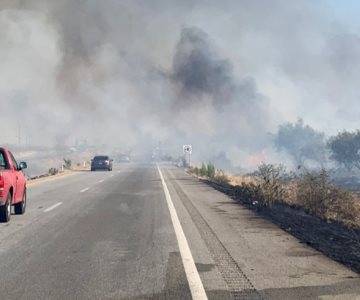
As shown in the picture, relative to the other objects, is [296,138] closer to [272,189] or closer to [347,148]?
[347,148]

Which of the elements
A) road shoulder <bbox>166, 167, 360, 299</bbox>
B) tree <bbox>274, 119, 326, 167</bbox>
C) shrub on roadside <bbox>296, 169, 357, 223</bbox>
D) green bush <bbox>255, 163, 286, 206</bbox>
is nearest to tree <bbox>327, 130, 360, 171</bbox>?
tree <bbox>274, 119, 326, 167</bbox>

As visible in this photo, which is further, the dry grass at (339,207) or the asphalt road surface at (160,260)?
the dry grass at (339,207)

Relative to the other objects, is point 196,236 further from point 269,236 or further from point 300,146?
point 300,146

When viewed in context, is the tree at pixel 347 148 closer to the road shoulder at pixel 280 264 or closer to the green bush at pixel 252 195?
the green bush at pixel 252 195

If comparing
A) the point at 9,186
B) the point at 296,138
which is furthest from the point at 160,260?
the point at 296,138

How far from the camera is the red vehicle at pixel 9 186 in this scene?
10670mm

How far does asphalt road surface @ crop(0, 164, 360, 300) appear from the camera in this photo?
5.58 metres

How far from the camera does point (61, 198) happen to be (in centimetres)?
1702

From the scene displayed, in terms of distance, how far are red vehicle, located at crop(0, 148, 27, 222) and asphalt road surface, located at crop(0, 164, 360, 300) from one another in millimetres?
345

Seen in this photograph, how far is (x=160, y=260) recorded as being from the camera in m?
7.16

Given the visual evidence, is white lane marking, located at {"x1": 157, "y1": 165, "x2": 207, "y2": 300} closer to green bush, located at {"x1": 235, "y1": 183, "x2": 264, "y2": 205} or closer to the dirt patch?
the dirt patch

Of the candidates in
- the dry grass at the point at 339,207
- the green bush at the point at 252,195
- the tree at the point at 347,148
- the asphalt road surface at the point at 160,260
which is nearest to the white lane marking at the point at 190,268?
the asphalt road surface at the point at 160,260

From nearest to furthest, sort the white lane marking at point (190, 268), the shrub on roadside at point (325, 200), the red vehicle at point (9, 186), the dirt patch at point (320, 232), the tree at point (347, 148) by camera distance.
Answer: the white lane marking at point (190, 268) → the dirt patch at point (320, 232) → the red vehicle at point (9, 186) → the shrub on roadside at point (325, 200) → the tree at point (347, 148)

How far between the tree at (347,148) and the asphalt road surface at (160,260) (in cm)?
6642
